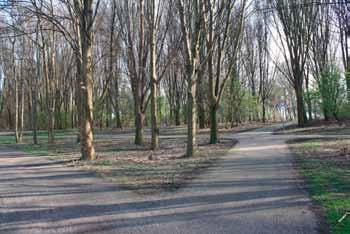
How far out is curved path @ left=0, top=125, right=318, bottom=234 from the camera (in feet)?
19.4

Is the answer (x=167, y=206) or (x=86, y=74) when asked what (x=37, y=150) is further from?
(x=167, y=206)

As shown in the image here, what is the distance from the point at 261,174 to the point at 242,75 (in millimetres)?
45277

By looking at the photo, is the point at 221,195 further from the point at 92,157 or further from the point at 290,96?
the point at 290,96

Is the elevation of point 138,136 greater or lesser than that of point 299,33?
lesser

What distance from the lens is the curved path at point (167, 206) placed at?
5922 mm

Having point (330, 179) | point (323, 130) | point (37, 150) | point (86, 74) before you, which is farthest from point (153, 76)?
point (323, 130)

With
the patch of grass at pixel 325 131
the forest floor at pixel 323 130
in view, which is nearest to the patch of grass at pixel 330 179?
the patch of grass at pixel 325 131

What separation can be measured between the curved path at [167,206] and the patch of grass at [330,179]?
0.28 m

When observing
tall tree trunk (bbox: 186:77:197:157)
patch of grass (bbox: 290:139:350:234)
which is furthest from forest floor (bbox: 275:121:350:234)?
tall tree trunk (bbox: 186:77:197:157)

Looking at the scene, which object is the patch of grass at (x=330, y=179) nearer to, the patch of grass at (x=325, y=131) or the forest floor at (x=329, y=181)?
the forest floor at (x=329, y=181)

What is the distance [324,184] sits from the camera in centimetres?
873

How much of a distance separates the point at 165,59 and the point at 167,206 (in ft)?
101

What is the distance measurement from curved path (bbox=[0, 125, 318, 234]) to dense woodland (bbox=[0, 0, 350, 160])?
14.1ft

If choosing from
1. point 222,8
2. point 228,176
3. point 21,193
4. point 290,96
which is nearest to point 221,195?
point 228,176
